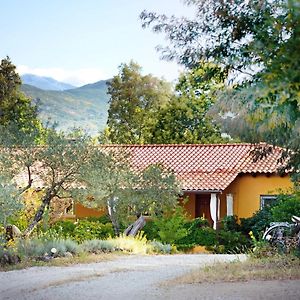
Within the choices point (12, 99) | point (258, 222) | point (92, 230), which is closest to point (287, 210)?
point (258, 222)

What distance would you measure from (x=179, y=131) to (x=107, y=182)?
20723 mm

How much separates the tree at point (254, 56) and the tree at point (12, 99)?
107 feet

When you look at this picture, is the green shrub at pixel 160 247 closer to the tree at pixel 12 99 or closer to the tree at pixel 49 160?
the tree at pixel 49 160

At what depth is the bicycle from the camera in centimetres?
1655

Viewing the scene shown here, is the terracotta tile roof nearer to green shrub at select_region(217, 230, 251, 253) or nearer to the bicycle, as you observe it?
green shrub at select_region(217, 230, 251, 253)

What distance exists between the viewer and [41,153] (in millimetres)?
19438

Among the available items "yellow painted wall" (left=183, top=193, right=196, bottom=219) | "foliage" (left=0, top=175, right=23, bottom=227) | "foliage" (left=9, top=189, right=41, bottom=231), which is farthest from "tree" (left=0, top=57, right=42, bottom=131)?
"foliage" (left=0, top=175, right=23, bottom=227)

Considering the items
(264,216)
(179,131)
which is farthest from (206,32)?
(179,131)

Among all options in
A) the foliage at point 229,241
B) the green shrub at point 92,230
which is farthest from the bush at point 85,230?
the foliage at point 229,241

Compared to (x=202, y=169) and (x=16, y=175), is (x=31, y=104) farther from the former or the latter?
(x=16, y=175)

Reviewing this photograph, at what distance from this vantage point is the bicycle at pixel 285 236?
54.3 feet

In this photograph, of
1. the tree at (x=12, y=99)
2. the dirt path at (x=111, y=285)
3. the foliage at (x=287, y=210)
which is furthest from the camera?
the tree at (x=12, y=99)

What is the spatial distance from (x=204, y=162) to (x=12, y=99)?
1619 centimetres

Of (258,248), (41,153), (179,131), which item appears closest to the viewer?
(258,248)
